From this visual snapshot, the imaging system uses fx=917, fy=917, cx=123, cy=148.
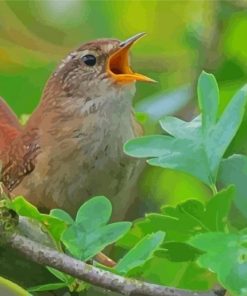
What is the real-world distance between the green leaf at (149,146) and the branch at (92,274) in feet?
0.28

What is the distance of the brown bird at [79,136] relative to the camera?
1.45 metres

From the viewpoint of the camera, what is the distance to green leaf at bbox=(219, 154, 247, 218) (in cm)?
63

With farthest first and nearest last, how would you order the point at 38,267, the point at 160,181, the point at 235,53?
1. the point at 160,181
2. the point at 235,53
3. the point at 38,267

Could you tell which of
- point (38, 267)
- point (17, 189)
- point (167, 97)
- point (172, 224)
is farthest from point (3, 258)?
point (17, 189)

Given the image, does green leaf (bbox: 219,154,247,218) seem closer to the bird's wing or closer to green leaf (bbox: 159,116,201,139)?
green leaf (bbox: 159,116,201,139)

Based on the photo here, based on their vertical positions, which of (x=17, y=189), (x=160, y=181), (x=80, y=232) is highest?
(x=80, y=232)

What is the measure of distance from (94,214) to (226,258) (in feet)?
0.47

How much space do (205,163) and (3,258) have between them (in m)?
0.19

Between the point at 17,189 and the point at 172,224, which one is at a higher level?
the point at 172,224

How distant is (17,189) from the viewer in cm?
155

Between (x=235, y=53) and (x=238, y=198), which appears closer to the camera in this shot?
(x=238, y=198)

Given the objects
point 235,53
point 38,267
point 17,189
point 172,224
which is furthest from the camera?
point 17,189

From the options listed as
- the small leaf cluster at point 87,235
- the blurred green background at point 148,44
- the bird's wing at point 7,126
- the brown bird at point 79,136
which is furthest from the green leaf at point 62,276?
the bird's wing at point 7,126

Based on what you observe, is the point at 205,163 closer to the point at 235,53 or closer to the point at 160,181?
the point at 235,53
